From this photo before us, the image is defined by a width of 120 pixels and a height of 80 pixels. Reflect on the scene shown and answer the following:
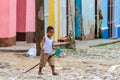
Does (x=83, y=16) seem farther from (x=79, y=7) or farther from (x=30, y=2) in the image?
(x=30, y=2)

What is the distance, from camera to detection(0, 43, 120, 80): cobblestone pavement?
1083cm

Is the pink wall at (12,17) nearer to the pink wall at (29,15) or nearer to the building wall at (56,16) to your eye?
the pink wall at (29,15)

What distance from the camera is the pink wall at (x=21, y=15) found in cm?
1866

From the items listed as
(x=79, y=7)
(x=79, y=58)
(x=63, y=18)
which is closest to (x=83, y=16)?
(x=79, y=7)

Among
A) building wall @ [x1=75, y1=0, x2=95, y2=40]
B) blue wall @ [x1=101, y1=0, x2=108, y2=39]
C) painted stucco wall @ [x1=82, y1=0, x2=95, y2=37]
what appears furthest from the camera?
blue wall @ [x1=101, y1=0, x2=108, y2=39]

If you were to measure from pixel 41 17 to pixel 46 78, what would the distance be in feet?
13.8

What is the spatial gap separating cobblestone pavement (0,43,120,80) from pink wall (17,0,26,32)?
300cm

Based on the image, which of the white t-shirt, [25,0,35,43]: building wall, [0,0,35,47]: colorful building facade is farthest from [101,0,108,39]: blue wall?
the white t-shirt

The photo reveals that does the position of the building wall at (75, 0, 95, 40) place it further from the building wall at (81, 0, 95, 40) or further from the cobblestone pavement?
the cobblestone pavement

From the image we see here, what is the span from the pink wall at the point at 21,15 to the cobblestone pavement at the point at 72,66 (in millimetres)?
3000

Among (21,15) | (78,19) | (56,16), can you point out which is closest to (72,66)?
(21,15)

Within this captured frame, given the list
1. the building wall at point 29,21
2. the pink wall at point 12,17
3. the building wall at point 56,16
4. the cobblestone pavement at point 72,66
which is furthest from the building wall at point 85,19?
the cobblestone pavement at point 72,66

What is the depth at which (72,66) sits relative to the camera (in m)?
12.7

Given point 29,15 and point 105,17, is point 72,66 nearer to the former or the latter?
point 29,15
